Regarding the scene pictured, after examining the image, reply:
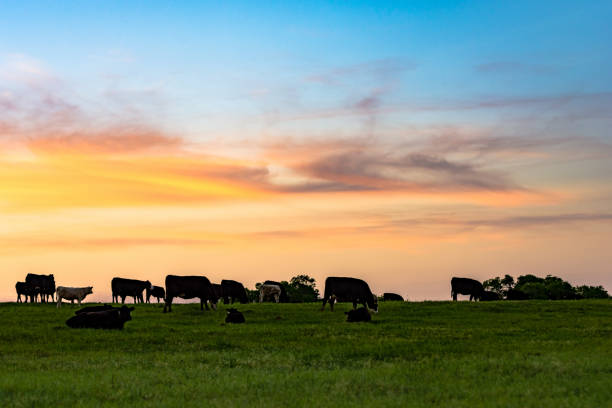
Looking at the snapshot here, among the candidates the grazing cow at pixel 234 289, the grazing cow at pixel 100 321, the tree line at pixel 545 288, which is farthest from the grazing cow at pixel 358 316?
the tree line at pixel 545 288

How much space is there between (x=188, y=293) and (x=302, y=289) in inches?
3147

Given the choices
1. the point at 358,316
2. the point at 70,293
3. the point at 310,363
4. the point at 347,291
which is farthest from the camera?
the point at 70,293

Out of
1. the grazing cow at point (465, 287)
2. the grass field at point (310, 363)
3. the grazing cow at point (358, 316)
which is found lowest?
the grass field at point (310, 363)

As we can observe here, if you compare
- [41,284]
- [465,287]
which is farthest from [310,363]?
[41,284]

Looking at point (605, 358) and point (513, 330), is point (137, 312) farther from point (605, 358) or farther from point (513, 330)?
point (605, 358)

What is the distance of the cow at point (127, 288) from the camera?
234 feet

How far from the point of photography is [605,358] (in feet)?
70.9

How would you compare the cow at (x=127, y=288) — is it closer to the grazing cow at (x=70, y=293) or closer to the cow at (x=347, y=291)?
the grazing cow at (x=70, y=293)

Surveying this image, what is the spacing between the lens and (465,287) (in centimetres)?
7269

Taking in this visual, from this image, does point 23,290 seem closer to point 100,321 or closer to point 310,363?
point 100,321

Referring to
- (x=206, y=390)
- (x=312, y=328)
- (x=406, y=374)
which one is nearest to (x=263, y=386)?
(x=206, y=390)

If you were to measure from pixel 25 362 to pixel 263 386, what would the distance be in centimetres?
931

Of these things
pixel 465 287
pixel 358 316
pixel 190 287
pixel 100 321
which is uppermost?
pixel 190 287

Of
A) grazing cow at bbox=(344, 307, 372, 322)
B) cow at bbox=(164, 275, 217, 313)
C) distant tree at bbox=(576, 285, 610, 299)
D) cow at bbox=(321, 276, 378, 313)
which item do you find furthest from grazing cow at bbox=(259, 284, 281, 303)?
distant tree at bbox=(576, 285, 610, 299)
